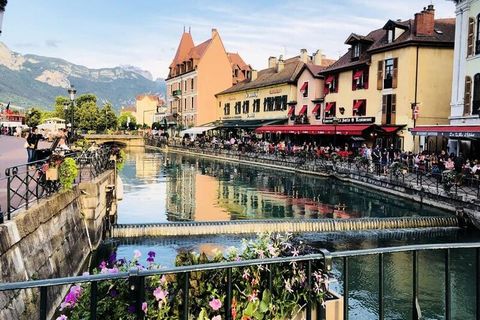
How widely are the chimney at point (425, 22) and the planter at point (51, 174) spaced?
34.8m

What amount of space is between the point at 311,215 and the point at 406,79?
20.0 m

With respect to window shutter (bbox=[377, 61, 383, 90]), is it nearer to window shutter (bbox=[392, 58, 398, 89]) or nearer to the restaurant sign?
window shutter (bbox=[392, 58, 398, 89])

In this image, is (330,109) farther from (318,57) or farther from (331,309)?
(331,309)

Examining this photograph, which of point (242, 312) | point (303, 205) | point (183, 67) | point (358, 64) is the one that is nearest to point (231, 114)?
point (183, 67)

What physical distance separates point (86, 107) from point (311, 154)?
279 feet

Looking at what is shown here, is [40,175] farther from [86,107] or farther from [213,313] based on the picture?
[86,107]

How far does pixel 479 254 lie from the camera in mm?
4211

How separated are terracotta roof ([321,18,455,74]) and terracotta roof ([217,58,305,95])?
34.9ft

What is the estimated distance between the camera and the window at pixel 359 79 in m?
45.8

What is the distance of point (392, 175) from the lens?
31.4 meters

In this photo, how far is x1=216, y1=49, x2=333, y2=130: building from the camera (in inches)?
2244

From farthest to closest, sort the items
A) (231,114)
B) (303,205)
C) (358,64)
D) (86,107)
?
(86,107)
(231,114)
(358,64)
(303,205)

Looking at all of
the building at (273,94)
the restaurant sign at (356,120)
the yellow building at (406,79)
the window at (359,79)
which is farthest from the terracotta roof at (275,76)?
the yellow building at (406,79)

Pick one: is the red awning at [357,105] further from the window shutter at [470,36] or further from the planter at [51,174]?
the planter at [51,174]
